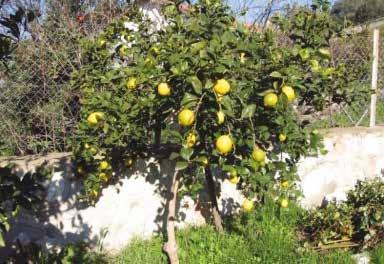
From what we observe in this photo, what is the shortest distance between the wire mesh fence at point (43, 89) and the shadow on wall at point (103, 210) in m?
0.51

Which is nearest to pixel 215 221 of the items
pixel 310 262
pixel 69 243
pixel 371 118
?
pixel 310 262

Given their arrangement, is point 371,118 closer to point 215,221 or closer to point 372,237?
point 372,237

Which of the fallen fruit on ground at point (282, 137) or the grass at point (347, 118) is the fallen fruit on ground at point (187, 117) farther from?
the grass at point (347, 118)

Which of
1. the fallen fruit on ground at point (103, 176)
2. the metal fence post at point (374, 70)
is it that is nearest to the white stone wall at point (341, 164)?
the metal fence post at point (374, 70)

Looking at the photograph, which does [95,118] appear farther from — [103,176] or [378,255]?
[378,255]

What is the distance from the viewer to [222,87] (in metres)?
2.25

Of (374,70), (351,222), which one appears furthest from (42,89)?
(374,70)

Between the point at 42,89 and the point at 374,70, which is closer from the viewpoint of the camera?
the point at 42,89

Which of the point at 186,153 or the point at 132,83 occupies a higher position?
the point at 132,83

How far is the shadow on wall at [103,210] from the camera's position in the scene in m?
3.86

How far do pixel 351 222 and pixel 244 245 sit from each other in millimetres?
959

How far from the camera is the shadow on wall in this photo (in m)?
3.86

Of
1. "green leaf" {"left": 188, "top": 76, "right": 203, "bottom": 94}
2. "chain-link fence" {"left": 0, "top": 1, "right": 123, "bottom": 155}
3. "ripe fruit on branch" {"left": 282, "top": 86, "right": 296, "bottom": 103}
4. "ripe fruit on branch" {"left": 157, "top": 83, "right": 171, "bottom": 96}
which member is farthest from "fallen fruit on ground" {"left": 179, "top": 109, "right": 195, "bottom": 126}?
"chain-link fence" {"left": 0, "top": 1, "right": 123, "bottom": 155}

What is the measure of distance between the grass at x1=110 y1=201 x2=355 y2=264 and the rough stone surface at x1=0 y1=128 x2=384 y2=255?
6.9 inches
